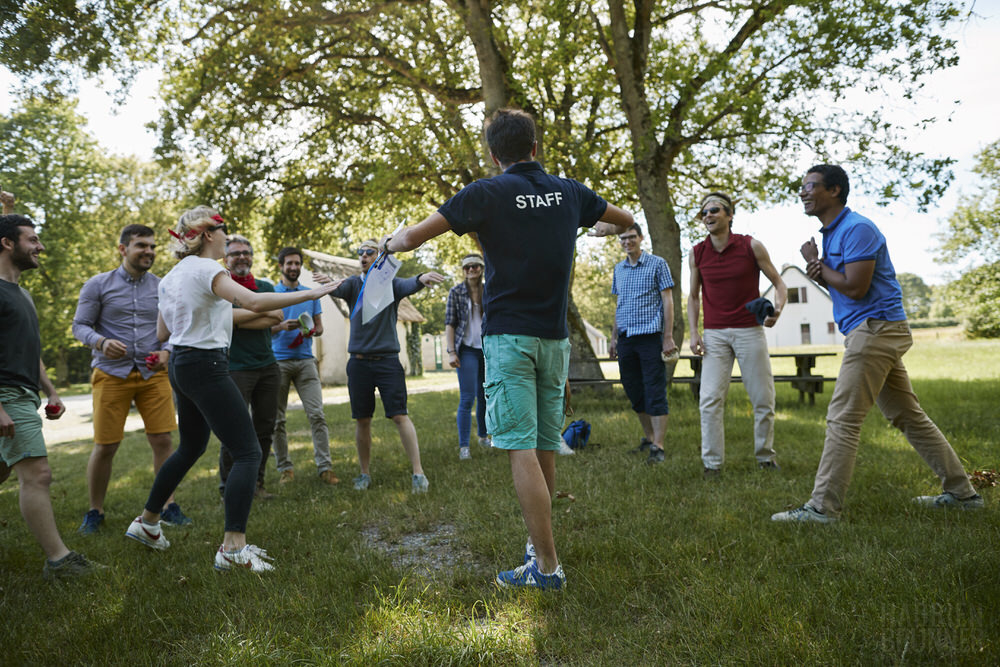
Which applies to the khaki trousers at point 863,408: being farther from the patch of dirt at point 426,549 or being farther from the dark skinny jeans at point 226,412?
the dark skinny jeans at point 226,412

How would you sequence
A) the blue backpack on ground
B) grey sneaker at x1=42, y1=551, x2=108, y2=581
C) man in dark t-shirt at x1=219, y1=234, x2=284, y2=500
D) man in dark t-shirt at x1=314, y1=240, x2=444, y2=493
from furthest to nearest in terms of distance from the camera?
the blue backpack on ground, man in dark t-shirt at x1=314, y1=240, x2=444, y2=493, man in dark t-shirt at x1=219, y1=234, x2=284, y2=500, grey sneaker at x1=42, y1=551, x2=108, y2=581

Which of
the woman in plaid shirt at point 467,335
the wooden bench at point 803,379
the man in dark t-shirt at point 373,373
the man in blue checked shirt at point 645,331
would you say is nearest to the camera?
the man in dark t-shirt at point 373,373

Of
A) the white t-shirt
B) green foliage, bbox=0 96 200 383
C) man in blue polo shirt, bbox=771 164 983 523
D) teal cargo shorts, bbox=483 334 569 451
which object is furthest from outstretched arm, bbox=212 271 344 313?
green foliage, bbox=0 96 200 383

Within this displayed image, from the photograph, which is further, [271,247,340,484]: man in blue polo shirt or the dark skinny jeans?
[271,247,340,484]: man in blue polo shirt

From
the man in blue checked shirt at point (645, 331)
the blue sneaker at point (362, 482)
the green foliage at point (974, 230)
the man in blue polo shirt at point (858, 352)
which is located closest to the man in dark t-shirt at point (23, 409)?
the blue sneaker at point (362, 482)

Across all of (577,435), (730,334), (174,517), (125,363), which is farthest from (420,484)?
Result: (730,334)

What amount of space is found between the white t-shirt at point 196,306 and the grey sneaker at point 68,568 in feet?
4.67

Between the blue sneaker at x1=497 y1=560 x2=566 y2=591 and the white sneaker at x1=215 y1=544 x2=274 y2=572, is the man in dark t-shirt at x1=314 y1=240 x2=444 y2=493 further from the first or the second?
the blue sneaker at x1=497 y1=560 x2=566 y2=591

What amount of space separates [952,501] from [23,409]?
570cm

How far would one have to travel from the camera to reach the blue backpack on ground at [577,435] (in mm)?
7301

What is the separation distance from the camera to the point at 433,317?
173 feet

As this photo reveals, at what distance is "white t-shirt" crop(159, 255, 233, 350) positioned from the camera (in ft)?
12.5

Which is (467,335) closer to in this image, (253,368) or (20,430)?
(253,368)

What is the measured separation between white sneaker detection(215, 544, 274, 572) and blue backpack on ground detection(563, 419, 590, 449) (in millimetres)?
4117
